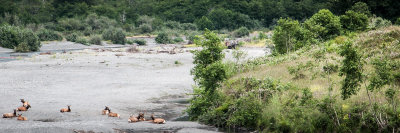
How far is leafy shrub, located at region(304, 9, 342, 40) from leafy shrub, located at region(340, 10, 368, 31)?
225 cm

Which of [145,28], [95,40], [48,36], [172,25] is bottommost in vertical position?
[95,40]

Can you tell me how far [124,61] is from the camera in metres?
43.9

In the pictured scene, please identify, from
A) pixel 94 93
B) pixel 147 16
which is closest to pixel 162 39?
pixel 147 16

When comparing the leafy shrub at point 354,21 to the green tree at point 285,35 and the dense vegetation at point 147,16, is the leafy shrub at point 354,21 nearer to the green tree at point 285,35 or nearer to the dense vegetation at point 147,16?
A: the green tree at point 285,35

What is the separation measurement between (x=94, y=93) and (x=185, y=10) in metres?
114

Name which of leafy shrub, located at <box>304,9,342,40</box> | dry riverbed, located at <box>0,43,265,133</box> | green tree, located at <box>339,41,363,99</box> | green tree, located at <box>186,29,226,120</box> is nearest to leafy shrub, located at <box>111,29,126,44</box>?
dry riverbed, located at <box>0,43,265,133</box>

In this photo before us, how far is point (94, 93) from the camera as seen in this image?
25.6m

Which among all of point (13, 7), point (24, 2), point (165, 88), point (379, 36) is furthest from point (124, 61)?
→ point (24, 2)

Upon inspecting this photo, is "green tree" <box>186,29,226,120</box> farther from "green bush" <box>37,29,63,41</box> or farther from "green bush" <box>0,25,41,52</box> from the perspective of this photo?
"green bush" <box>37,29,63,41</box>

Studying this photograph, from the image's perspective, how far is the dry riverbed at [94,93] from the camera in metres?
16.7

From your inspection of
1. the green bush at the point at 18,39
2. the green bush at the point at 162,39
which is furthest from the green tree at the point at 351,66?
the green bush at the point at 162,39

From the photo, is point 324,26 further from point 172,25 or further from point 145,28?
point 172,25

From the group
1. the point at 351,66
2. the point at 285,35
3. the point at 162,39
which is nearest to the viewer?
the point at 351,66

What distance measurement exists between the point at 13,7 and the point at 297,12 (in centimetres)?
7861
